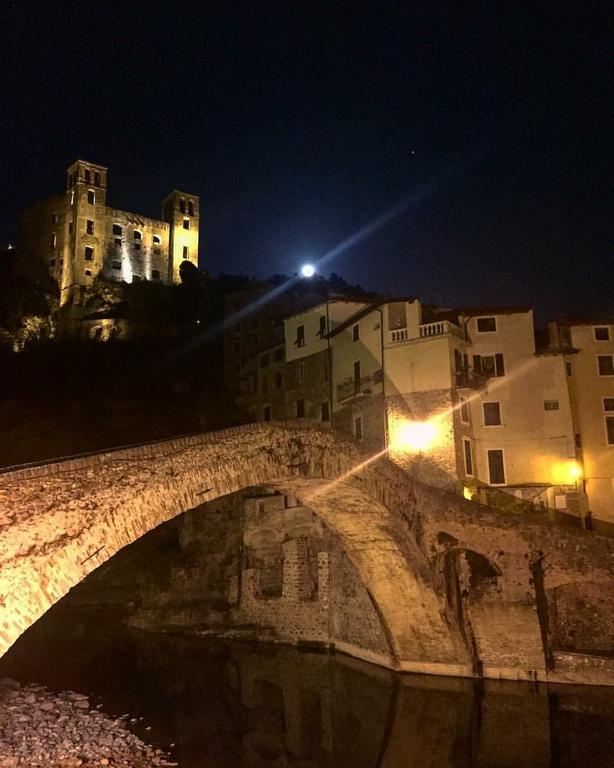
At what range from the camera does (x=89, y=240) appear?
68875 millimetres

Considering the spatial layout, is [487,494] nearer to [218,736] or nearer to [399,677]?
[399,677]

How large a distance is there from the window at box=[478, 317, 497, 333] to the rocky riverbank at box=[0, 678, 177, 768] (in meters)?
22.1

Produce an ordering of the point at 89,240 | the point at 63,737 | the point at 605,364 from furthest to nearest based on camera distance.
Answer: the point at 89,240 < the point at 605,364 < the point at 63,737

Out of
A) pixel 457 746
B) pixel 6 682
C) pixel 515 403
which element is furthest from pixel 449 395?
pixel 6 682

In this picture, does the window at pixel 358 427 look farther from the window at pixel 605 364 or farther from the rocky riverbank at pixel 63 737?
the rocky riverbank at pixel 63 737

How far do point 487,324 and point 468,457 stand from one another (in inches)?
258

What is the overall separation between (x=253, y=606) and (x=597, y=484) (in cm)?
1617

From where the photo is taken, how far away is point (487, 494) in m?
27.8

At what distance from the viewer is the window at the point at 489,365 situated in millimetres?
29322

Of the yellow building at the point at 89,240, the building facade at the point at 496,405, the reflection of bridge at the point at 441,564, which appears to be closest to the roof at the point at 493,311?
the building facade at the point at 496,405

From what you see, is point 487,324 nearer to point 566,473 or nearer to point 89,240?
point 566,473

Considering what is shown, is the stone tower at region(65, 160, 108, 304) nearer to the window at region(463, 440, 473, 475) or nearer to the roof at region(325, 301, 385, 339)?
the roof at region(325, 301, 385, 339)

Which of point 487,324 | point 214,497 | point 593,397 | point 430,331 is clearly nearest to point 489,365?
point 487,324

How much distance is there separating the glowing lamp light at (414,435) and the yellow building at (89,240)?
45.8 m
